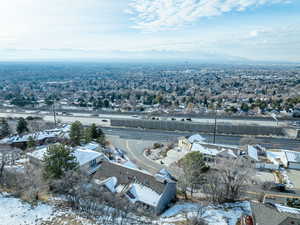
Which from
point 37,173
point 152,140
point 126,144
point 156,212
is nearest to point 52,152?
point 37,173

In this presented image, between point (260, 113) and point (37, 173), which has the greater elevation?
point (37, 173)

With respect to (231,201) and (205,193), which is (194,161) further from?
(231,201)

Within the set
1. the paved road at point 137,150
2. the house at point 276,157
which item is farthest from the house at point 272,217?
the house at point 276,157

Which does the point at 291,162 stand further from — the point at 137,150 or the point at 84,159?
the point at 84,159

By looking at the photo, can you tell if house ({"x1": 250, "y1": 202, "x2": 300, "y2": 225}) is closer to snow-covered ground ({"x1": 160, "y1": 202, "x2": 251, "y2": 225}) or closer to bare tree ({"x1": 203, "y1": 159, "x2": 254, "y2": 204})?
snow-covered ground ({"x1": 160, "y1": 202, "x2": 251, "y2": 225})

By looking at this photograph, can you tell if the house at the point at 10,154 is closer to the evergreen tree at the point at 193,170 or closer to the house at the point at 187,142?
the evergreen tree at the point at 193,170

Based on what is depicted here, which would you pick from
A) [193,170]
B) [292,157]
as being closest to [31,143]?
[193,170]
